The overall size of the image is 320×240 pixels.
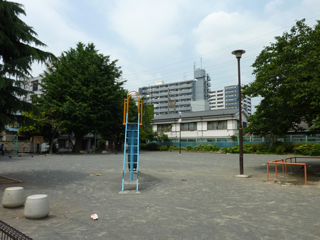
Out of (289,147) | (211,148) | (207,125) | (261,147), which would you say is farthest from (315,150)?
(207,125)

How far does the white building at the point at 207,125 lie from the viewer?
42.3 metres

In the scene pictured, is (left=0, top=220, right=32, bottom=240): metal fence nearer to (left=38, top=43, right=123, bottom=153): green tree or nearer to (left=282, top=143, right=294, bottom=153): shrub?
(left=38, top=43, right=123, bottom=153): green tree

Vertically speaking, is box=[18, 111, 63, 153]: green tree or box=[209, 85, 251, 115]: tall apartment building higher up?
box=[209, 85, 251, 115]: tall apartment building

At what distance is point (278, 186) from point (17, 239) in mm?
9441

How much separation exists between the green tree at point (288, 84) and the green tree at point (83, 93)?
65.1 ft

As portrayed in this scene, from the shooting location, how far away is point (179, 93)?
404 ft

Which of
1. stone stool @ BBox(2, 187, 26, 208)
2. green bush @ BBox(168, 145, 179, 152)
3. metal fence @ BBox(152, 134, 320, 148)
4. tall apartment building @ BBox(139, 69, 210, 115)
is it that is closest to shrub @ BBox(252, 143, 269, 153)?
metal fence @ BBox(152, 134, 320, 148)

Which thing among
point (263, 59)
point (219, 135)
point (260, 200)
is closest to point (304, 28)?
point (263, 59)

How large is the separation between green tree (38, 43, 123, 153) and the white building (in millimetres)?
13659

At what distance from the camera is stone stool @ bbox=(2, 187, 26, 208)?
6.12m

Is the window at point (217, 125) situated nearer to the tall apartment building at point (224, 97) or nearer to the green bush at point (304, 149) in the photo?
the green bush at point (304, 149)

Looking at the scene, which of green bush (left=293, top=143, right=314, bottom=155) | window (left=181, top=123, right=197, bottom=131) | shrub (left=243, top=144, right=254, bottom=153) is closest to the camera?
green bush (left=293, top=143, right=314, bottom=155)

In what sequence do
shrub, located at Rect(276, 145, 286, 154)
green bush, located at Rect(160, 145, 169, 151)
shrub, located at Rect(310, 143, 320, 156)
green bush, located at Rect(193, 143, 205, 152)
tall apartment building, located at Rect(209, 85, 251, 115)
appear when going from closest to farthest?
shrub, located at Rect(310, 143, 320, 156)
shrub, located at Rect(276, 145, 286, 154)
green bush, located at Rect(193, 143, 205, 152)
green bush, located at Rect(160, 145, 169, 151)
tall apartment building, located at Rect(209, 85, 251, 115)

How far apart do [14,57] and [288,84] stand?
11.6 meters
